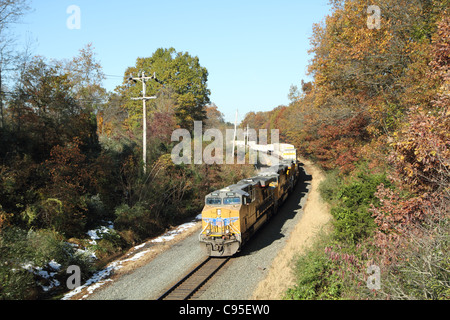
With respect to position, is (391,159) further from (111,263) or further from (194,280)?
(111,263)

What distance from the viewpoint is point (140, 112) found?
44.8 metres

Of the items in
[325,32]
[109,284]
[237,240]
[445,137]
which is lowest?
[109,284]

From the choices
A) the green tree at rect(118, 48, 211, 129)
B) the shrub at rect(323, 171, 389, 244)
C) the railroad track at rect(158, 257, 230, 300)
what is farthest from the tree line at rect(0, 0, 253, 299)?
the green tree at rect(118, 48, 211, 129)

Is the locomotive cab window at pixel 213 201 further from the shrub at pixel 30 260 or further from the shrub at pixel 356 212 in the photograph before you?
the shrub at pixel 30 260

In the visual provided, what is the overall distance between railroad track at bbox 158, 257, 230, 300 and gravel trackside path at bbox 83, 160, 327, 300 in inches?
13.3

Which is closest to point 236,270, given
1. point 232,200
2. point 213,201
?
point 232,200

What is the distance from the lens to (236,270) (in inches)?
551

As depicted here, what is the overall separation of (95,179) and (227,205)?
9.50m

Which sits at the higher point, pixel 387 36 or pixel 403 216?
pixel 387 36

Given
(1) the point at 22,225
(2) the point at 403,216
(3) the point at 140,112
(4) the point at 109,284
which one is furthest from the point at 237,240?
(3) the point at 140,112

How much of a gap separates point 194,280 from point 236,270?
1.99 meters

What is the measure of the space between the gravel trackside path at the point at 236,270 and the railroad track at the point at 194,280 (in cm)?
34

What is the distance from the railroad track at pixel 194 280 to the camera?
38.3 feet

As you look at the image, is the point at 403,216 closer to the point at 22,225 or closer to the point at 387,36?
the point at 387,36
